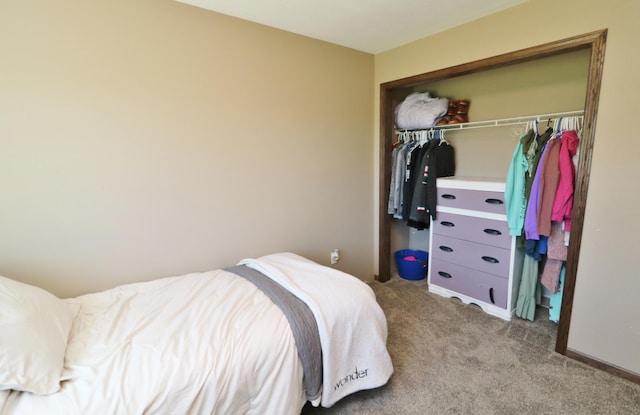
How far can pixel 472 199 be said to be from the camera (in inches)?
104

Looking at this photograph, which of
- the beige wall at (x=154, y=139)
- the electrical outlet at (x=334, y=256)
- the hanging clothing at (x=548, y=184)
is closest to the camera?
the beige wall at (x=154, y=139)

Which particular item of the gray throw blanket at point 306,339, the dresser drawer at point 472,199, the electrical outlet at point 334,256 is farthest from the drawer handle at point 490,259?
the gray throw blanket at point 306,339

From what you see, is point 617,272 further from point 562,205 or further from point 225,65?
point 225,65

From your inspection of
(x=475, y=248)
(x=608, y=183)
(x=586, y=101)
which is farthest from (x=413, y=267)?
(x=586, y=101)

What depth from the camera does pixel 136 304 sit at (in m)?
1.69

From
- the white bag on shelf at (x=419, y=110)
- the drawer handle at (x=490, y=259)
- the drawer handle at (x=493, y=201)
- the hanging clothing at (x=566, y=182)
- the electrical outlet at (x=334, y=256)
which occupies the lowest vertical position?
the electrical outlet at (x=334, y=256)

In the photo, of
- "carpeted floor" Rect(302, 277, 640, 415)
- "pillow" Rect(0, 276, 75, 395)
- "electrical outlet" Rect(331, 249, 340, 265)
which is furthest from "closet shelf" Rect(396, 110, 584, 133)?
"pillow" Rect(0, 276, 75, 395)

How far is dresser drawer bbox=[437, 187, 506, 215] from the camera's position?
8.17ft

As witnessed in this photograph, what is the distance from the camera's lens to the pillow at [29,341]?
3.51 feet

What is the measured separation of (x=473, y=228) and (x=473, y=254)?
→ 0.75 ft

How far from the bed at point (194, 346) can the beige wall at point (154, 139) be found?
0.33 metres

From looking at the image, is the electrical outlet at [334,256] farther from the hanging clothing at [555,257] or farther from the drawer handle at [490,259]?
the hanging clothing at [555,257]

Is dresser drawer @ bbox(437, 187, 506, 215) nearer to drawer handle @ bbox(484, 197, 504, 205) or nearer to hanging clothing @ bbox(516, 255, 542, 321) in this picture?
drawer handle @ bbox(484, 197, 504, 205)

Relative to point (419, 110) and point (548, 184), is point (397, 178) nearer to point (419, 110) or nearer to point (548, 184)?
point (419, 110)
